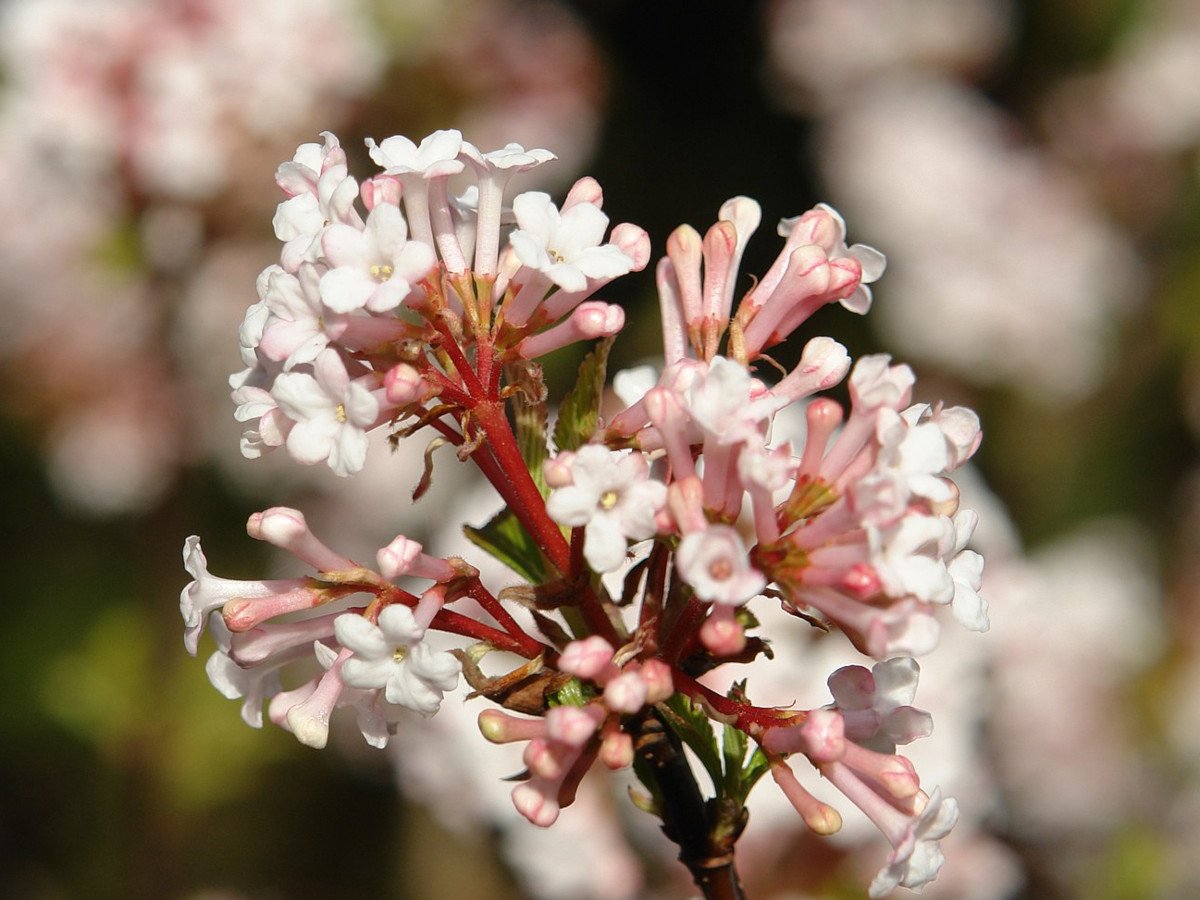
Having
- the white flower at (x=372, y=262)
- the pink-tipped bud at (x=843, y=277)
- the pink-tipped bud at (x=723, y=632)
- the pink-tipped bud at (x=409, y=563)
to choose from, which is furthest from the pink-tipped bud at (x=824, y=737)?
the white flower at (x=372, y=262)

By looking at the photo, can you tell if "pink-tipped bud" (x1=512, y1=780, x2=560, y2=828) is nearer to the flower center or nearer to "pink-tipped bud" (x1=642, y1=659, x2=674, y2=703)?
"pink-tipped bud" (x1=642, y1=659, x2=674, y2=703)

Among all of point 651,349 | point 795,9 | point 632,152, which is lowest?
point 651,349

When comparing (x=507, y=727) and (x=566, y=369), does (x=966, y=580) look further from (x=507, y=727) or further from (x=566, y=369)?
(x=566, y=369)

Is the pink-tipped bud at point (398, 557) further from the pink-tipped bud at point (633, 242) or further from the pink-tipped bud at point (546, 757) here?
the pink-tipped bud at point (633, 242)

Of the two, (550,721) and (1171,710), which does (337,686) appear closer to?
(550,721)

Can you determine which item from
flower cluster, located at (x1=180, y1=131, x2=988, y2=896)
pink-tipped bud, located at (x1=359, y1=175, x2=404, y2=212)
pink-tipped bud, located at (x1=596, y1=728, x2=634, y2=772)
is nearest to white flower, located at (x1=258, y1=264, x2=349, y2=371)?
flower cluster, located at (x1=180, y1=131, x2=988, y2=896)

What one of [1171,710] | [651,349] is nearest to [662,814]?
[1171,710]
